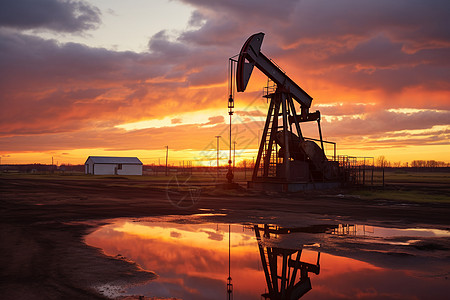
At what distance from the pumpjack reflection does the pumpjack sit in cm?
Answer: 1703

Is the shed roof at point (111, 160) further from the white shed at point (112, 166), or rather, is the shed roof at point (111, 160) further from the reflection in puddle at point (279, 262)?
the reflection in puddle at point (279, 262)

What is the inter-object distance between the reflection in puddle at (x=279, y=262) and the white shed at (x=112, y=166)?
79.2 meters

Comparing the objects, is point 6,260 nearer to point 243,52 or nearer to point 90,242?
point 90,242

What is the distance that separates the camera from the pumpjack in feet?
77.7

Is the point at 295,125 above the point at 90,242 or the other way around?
above

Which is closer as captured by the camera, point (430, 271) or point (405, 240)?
point (430, 271)

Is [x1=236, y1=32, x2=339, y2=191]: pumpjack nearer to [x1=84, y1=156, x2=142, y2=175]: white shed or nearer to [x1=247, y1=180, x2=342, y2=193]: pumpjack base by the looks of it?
[x1=247, y1=180, x2=342, y2=193]: pumpjack base

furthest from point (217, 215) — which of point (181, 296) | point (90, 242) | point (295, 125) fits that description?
point (295, 125)

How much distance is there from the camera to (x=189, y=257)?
6496mm

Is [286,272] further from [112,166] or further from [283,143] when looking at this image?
[112,166]

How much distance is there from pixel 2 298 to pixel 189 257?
301 centimetres

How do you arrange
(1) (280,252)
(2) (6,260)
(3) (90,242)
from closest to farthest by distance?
1. (2) (6,260)
2. (1) (280,252)
3. (3) (90,242)

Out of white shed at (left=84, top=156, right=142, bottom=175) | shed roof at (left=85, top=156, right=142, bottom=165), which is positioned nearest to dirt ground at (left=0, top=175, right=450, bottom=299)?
white shed at (left=84, top=156, right=142, bottom=175)

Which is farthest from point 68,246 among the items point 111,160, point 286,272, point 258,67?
point 111,160
